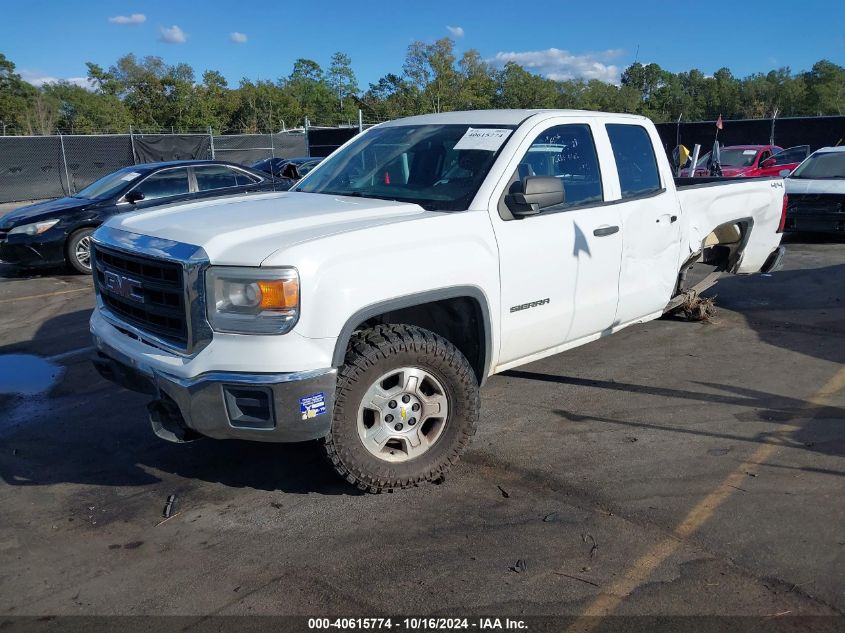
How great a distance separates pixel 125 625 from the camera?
2.88 meters

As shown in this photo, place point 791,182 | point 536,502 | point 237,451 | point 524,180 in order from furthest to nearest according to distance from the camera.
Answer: point 791,182 → point 237,451 → point 524,180 → point 536,502

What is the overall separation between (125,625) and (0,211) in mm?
21340

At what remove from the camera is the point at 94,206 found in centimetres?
1075

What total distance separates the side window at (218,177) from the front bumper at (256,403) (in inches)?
335

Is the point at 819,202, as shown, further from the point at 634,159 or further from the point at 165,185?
the point at 165,185

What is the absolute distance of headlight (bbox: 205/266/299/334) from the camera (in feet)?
10.6

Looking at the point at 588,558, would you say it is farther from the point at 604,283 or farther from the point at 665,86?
the point at 665,86

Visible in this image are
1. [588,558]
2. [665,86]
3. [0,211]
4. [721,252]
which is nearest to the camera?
[588,558]

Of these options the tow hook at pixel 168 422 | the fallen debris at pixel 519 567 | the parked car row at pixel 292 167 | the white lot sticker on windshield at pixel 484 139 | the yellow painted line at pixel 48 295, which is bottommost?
the fallen debris at pixel 519 567

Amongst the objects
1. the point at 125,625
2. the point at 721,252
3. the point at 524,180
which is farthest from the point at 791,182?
the point at 125,625

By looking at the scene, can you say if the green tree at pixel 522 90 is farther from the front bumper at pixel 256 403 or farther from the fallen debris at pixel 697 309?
the front bumper at pixel 256 403

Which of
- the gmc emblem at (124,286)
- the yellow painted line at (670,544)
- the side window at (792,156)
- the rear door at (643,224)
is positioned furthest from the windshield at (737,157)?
the gmc emblem at (124,286)

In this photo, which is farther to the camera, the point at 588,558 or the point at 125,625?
the point at 588,558

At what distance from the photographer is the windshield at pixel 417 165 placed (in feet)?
14.3
